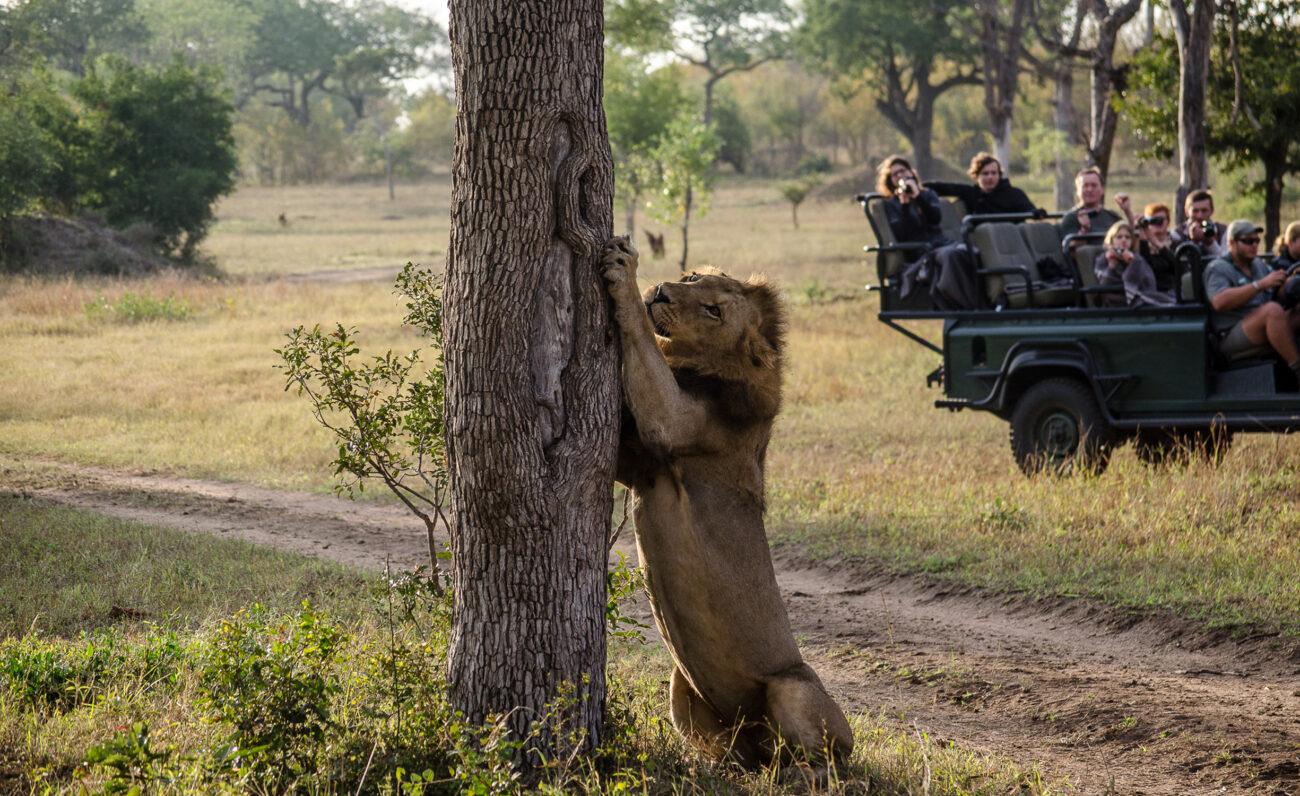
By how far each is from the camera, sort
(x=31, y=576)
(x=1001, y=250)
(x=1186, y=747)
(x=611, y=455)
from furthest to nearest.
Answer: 1. (x=1001, y=250)
2. (x=31, y=576)
3. (x=1186, y=747)
4. (x=611, y=455)

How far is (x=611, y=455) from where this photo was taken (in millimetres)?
3836

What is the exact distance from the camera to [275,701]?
3.58 m

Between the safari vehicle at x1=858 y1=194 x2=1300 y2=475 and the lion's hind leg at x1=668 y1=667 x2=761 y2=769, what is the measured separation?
19.0 ft

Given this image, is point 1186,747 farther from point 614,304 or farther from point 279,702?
point 279,702

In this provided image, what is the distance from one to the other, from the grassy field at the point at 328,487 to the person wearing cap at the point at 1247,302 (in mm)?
964

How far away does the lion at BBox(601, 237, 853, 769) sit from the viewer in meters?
3.94

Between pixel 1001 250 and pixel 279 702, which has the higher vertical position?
pixel 1001 250

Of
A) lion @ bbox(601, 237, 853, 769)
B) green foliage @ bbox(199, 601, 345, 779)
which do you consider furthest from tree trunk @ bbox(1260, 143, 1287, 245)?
green foliage @ bbox(199, 601, 345, 779)

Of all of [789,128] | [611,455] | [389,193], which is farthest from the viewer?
[789,128]

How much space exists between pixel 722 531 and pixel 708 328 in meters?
0.70

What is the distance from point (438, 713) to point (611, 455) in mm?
1004

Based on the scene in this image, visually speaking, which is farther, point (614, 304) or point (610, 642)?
point (610, 642)

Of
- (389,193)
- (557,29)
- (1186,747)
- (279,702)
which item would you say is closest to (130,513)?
(279,702)

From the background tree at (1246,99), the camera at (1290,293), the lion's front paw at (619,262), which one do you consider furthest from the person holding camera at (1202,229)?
the lion's front paw at (619,262)
